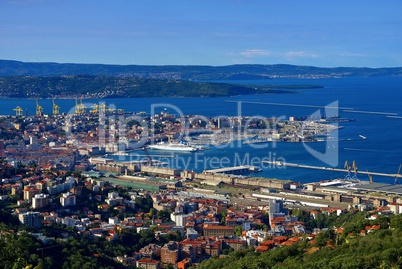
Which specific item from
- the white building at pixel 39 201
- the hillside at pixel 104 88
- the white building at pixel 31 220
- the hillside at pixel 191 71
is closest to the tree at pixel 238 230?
the white building at pixel 31 220

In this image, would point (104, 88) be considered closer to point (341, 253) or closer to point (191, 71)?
point (191, 71)

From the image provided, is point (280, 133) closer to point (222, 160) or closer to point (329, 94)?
point (222, 160)

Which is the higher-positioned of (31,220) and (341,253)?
(341,253)

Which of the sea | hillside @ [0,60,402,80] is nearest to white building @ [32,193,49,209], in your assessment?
the sea

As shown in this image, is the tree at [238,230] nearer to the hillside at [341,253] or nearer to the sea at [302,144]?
the hillside at [341,253]

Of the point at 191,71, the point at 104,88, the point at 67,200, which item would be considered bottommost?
the point at 67,200

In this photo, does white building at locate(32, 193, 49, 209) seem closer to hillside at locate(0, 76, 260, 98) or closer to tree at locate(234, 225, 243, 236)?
tree at locate(234, 225, 243, 236)

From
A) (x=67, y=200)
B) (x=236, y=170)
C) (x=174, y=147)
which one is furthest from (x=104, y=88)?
(x=67, y=200)

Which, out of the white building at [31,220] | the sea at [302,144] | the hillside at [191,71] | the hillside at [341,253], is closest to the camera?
the hillside at [341,253]

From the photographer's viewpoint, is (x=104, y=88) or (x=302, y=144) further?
(x=104, y=88)

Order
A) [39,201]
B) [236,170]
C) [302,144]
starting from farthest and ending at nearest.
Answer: [302,144] → [236,170] → [39,201]
